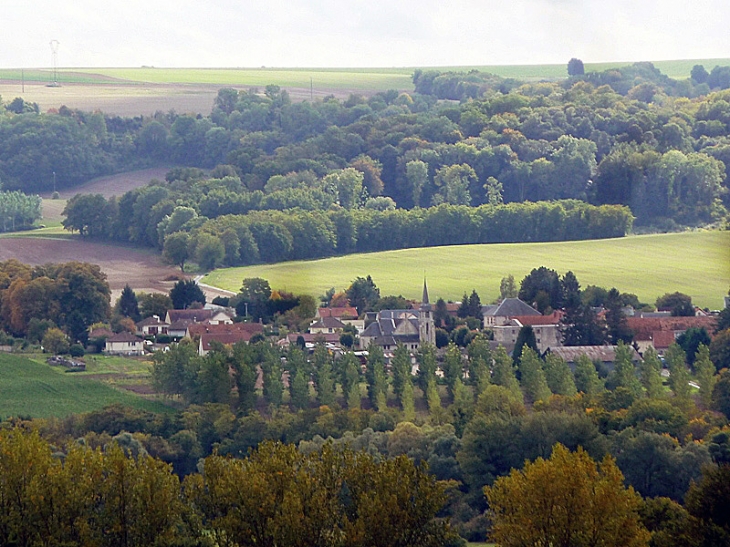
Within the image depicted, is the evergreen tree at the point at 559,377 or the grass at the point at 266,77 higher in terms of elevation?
the grass at the point at 266,77

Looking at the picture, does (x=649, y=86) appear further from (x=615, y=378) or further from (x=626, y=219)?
(x=615, y=378)

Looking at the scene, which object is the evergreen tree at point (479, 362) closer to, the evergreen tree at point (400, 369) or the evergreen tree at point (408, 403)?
the evergreen tree at point (400, 369)

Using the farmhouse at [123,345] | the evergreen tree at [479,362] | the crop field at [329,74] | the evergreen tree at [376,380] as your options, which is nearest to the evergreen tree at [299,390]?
the evergreen tree at [376,380]

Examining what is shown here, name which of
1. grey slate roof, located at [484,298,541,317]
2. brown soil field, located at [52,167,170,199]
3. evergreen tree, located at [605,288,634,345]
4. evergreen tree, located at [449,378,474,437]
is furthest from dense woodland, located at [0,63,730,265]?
evergreen tree, located at [449,378,474,437]

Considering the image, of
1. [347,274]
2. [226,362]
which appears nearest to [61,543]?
[226,362]

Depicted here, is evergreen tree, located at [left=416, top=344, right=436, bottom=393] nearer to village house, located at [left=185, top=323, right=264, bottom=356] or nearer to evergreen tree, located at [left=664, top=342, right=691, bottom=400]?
village house, located at [left=185, top=323, right=264, bottom=356]

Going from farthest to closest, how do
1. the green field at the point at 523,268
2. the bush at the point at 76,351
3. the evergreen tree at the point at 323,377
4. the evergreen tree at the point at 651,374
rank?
the green field at the point at 523,268 → the bush at the point at 76,351 → the evergreen tree at the point at 651,374 → the evergreen tree at the point at 323,377
